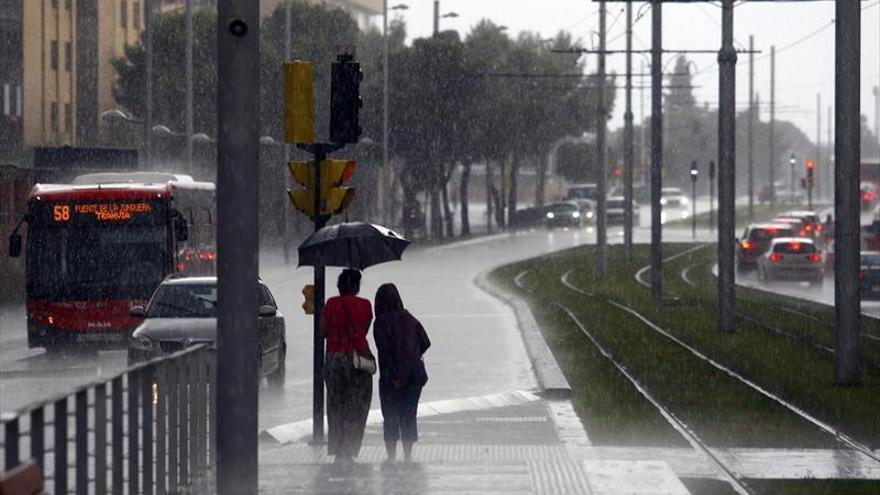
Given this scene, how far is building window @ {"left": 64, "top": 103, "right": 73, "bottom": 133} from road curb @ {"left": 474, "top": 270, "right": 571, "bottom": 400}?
4082cm

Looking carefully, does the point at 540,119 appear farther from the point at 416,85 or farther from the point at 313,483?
the point at 313,483

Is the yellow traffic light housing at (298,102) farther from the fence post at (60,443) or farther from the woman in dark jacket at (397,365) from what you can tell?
the fence post at (60,443)

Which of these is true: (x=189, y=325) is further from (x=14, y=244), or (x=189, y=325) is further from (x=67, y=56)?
(x=67, y=56)

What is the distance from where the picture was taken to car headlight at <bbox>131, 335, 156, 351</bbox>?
2178 cm

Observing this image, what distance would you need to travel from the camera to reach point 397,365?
15.0 m

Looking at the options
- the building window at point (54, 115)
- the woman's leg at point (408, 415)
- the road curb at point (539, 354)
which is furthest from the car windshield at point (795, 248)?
the woman's leg at point (408, 415)

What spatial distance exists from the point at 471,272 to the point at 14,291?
2053 centimetres

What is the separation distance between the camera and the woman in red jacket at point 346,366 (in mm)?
14758

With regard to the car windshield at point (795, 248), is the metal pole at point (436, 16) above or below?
above

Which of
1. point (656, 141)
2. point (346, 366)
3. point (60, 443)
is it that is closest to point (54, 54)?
point (656, 141)

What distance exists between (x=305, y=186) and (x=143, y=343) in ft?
20.9

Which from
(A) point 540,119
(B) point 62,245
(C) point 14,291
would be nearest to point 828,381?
(B) point 62,245

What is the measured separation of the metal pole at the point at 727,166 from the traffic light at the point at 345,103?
1507cm

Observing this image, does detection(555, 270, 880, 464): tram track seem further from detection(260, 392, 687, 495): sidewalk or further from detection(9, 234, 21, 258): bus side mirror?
detection(9, 234, 21, 258): bus side mirror
